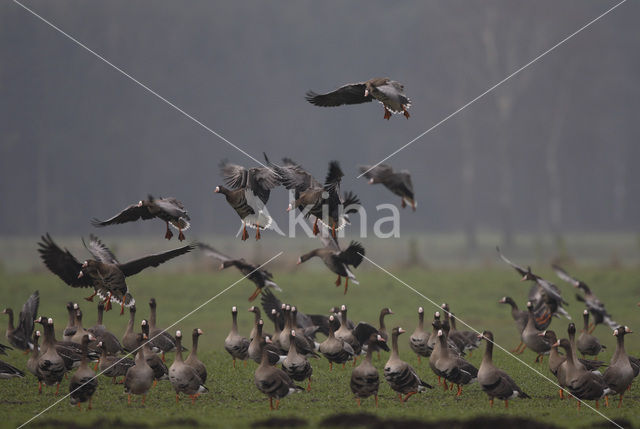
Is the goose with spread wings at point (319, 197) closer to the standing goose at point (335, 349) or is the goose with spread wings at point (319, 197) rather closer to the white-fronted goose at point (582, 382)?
the standing goose at point (335, 349)

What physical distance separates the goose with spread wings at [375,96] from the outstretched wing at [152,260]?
14.9 feet

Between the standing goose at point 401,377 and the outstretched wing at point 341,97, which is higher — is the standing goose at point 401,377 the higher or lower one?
the lower one

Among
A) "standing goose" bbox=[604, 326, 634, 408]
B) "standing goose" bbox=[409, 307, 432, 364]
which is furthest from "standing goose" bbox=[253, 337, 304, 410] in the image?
"standing goose" bbox=[604, 326, 634, 408]

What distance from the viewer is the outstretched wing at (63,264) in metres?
17.1

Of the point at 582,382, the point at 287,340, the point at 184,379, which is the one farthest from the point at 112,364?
the point at 582,382

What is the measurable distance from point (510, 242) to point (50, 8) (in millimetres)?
59567

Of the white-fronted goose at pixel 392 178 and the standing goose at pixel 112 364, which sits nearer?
the standing goose at pixel 112 364

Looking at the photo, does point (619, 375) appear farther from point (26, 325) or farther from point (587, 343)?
point (26, 325)

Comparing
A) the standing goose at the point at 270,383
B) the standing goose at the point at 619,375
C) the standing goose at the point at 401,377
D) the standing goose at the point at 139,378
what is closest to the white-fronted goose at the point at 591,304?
the standing goose at the point at 619,375

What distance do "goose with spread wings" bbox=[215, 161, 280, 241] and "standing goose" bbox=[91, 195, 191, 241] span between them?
100 centimetres

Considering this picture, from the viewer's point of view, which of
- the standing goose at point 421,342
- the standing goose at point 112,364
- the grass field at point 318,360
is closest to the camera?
the grass field at point 318,360

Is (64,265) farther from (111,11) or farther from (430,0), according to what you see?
(111,11)

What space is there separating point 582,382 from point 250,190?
24.5 feet

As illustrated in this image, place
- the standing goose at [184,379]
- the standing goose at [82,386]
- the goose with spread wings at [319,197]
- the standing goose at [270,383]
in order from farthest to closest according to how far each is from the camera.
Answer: the goose with spread wings at [319,197] < the standing goose at [184,379] < the standing goose at [270,383] < the standing goose at [82,386]
